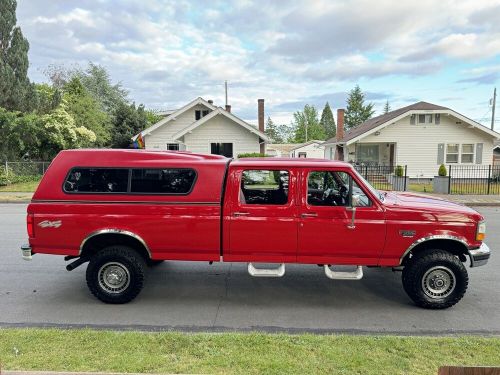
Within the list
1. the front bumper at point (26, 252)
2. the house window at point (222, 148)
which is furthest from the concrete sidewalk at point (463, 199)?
the front bumper at point (26, 252)

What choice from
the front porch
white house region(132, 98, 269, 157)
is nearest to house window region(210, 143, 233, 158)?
white house region(132, 98, 269, 157)

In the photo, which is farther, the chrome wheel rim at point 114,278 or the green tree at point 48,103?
the green tree at point 48,103

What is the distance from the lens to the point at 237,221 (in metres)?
4.72

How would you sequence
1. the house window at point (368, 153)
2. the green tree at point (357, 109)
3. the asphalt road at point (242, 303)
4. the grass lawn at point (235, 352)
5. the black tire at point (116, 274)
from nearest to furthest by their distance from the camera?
the grass lawn at point (235, 352) → the asphalt road at point (242, 303) → the black tire at point (116, 274) → the house window at point (368, 153) → the green tree at point (357, 109)

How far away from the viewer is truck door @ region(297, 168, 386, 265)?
4.67m

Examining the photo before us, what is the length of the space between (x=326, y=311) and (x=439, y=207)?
1998 millimetres

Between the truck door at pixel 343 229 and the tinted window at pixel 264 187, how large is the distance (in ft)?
0.82

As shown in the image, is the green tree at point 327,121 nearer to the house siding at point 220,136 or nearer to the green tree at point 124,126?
the green tree at point 124,126

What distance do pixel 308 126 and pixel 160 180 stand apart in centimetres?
9392

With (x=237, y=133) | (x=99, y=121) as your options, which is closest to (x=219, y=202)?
(x=237, y=133)

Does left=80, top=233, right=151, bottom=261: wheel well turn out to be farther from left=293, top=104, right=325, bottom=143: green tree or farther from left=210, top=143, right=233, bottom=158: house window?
left=293, top=104, right=325, bottom=143: green tree

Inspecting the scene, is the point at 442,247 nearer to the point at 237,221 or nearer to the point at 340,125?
the point at 237,221

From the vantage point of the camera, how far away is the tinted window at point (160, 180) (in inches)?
192

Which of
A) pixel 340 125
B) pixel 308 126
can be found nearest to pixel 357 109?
pixel 308 126
